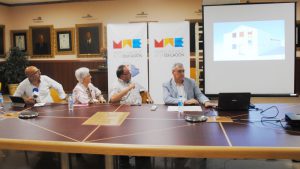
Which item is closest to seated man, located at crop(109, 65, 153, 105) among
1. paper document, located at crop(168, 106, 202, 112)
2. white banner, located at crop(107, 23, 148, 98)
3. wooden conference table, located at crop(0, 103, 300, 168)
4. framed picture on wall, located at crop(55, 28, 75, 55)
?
paper document, located at crop(168, 106, 202, 112)

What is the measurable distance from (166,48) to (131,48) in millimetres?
627

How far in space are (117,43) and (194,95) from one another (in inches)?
81.2

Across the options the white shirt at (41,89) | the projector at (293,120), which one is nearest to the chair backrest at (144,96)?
the white shirt at (41,89)

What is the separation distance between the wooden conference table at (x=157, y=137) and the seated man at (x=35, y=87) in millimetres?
1292

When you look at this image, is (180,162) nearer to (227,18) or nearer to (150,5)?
(227,18)

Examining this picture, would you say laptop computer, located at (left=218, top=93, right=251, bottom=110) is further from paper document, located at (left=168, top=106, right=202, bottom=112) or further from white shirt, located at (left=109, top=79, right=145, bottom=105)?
white shirt, located at (left=109, top=79, right=145, bottom=105)

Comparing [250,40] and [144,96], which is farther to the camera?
[144,96]

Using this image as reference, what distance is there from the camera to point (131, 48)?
5332mm

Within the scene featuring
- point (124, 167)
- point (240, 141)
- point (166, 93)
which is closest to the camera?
point (240, 141)

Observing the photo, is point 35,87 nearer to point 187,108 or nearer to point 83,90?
point 83,90

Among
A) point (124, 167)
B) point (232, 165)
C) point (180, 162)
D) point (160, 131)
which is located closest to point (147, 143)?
point (160, 131)

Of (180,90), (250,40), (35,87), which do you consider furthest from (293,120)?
(35,87)

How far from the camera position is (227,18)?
160 inches

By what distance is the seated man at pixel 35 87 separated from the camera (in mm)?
4113
